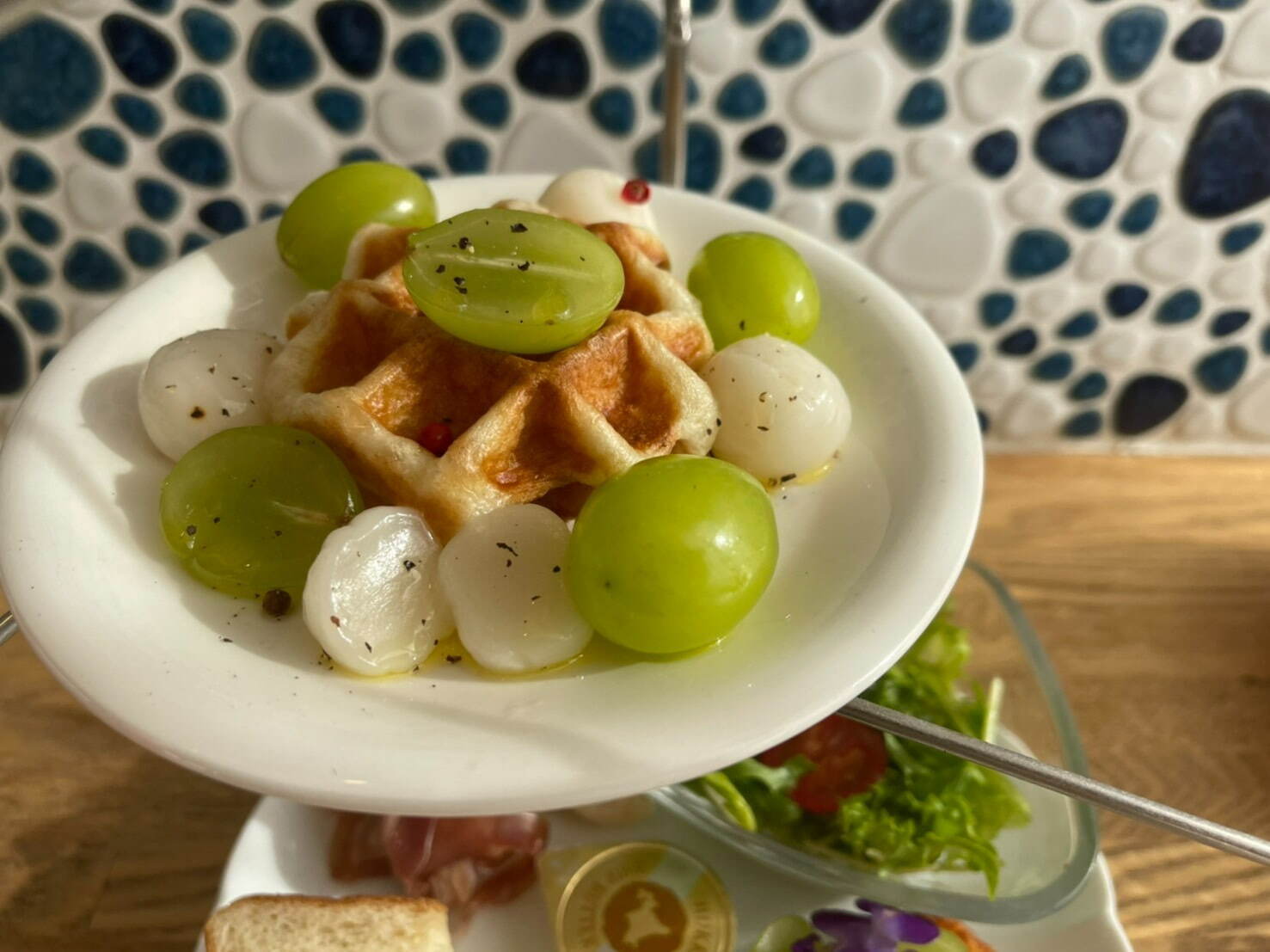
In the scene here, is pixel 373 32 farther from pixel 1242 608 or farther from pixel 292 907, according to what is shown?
pixel 1242 608

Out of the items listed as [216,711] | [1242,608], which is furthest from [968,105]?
[216,711]

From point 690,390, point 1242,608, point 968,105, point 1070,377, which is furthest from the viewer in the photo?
point 1070,377

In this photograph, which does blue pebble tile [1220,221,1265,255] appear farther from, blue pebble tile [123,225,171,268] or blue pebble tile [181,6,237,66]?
blue pebble tile [123,225,171,268]

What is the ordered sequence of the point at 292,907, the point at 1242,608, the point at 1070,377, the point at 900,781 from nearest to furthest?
the point at 292,907 → the point at 900,781 → the point at 1242,608 → the point at 1070,377

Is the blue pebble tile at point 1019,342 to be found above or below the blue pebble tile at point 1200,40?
below

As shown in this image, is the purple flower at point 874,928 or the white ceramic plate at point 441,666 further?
the purple flower at point 874,928

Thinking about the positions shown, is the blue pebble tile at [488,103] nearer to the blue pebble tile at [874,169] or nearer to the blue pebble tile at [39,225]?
the blue pebble tile at [874,169]

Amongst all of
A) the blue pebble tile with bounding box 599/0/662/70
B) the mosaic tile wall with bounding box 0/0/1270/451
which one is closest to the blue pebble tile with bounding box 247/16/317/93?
the mosaic tile wall with bounding box 0/0/1270/451

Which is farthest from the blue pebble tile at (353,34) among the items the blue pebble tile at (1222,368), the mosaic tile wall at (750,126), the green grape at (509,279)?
the blue pebble tile at (1222,368)
